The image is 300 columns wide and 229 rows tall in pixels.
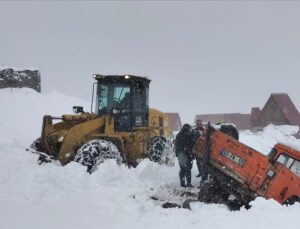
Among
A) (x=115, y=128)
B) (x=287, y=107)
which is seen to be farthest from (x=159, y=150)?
(x=287, y=107)

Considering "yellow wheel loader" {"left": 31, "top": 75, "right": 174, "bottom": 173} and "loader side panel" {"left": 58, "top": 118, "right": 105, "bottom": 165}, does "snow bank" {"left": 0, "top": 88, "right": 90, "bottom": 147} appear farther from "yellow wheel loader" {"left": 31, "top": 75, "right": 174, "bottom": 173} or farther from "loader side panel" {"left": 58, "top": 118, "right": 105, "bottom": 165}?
"loader side panel" {"left": 58, "top": 118, "right": 105, "bottom": 165}

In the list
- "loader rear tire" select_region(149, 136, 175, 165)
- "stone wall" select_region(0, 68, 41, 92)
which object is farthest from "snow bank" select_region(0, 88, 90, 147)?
"loader rear tire" select_region(149, 136, 175, 165)

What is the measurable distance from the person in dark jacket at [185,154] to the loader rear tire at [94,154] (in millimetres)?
1717

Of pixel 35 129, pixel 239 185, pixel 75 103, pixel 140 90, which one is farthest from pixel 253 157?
pixel 75 103

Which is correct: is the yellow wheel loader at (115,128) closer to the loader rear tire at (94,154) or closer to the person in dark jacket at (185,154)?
the loader rear tire at (94,154)

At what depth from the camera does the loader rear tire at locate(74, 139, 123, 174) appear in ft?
33.3

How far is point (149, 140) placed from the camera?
1245 centimetres

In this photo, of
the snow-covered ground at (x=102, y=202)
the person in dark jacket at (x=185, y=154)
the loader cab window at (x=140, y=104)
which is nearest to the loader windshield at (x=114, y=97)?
the loader cab window at (x=140, y=104)

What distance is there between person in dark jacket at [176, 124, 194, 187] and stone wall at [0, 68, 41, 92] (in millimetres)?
20752

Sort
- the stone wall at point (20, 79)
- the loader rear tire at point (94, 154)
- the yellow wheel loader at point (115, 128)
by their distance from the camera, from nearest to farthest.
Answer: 1. the loader rear tire at point (94, 154)
2. the yellow wheel loader at point (115, 128)
3. the stone wall at point (20, 79)

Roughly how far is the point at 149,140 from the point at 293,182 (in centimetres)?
481

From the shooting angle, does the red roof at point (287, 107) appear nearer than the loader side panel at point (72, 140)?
No

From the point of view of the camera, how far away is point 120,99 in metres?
12.2

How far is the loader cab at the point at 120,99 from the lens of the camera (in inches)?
477
